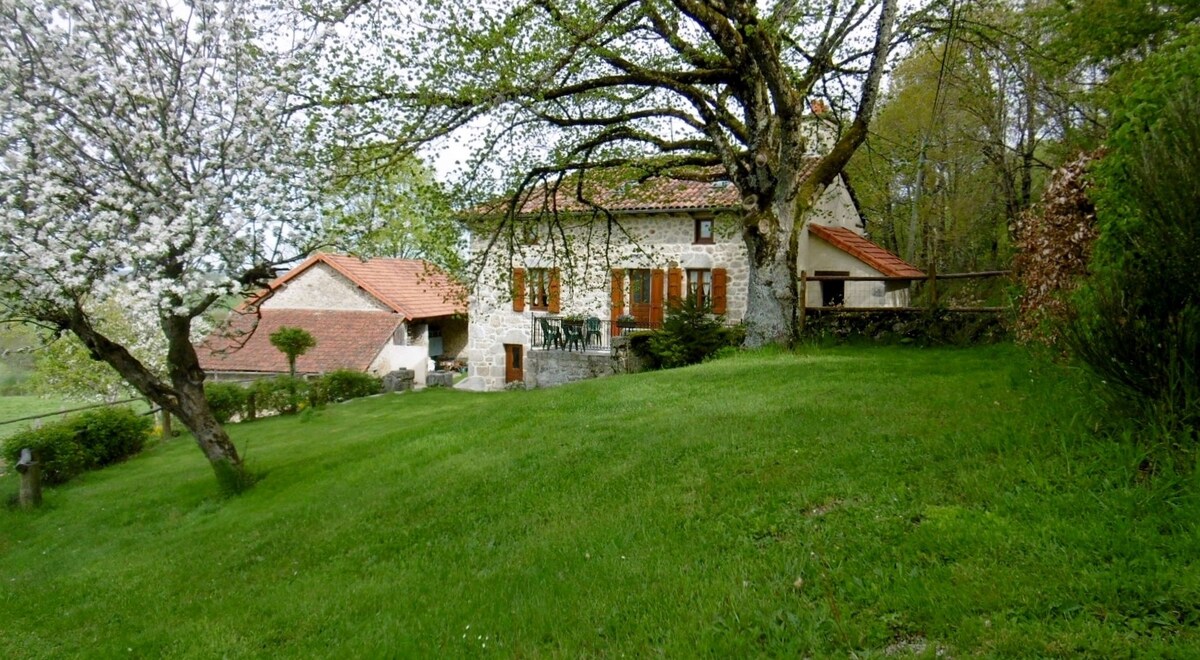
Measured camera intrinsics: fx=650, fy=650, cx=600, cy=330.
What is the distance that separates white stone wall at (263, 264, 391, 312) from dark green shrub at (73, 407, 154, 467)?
1156 centimetres

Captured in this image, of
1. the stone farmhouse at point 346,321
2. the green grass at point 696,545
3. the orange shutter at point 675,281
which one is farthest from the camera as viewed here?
the stone farmhouse at point 346,321

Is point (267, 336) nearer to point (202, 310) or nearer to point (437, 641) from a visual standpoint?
point (202, 310)

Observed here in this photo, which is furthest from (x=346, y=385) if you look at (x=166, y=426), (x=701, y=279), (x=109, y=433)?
(x=701, y=279)

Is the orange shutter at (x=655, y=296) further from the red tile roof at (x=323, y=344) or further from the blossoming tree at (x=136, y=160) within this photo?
the blossoming tree at (x=136, y=160)

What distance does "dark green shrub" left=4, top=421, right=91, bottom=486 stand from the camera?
12.2 m

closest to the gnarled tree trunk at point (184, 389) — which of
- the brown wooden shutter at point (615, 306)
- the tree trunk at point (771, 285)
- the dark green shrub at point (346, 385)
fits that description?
the tree trunk at point (771, 285)

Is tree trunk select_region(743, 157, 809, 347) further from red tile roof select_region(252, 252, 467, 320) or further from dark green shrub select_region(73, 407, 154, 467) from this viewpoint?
red tile roof select_region(252, 252, 467, 320)

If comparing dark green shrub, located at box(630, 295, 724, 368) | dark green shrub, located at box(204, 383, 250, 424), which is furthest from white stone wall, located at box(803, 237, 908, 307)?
dark green shrub, located at box(204, 383, 250, 424)

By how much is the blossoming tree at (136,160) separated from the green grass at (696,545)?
276 centimetres

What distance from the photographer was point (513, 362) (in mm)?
21406

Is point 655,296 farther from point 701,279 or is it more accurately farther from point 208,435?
point 208,435

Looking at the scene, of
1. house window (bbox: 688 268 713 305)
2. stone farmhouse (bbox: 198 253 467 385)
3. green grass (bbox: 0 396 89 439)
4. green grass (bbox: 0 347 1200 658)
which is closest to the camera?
green grass (bbox: 0 347 1200 658)

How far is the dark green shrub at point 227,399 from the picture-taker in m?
17.1

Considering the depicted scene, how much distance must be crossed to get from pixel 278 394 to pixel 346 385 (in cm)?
188
